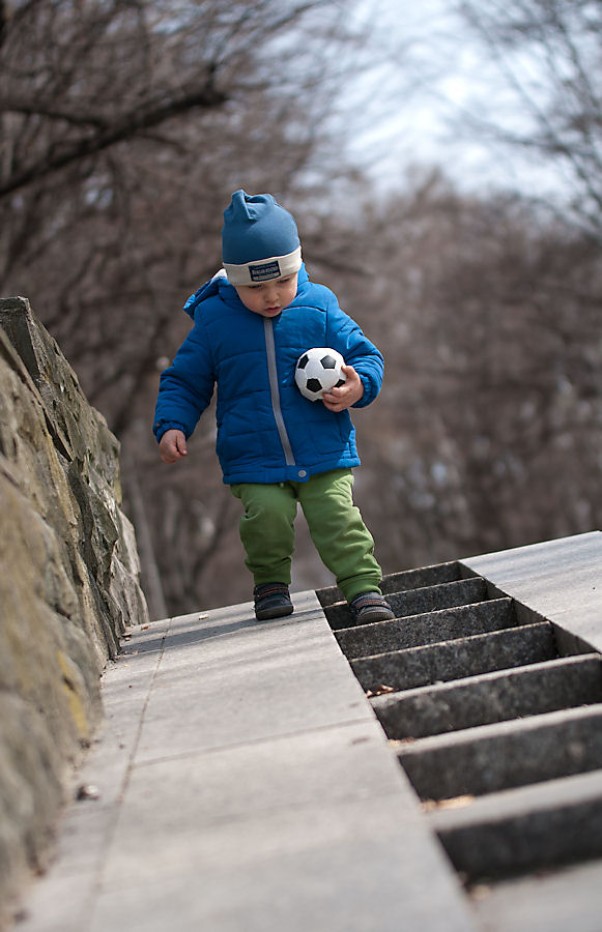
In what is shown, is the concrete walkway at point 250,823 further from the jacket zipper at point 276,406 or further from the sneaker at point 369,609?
the jacket zipper at point 276,406

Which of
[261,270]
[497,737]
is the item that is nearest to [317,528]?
[261,270]

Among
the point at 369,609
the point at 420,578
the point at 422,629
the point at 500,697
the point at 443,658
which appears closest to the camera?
the point at 500,697

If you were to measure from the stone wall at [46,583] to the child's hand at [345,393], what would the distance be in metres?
1.10

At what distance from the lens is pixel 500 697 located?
4000 mm

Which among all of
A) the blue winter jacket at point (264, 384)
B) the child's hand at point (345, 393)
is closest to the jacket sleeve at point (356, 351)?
the blue winter jacket at point (264, 384)

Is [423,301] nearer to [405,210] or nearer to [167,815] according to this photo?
[405,210]

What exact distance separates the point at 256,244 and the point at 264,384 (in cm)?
58

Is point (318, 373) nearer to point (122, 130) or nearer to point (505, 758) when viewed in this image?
point (505, 758)

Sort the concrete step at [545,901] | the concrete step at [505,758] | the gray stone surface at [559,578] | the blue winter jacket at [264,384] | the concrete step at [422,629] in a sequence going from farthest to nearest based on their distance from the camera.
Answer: the blue winter jacket at [264,384] → the concrete step at [422,629] → the gray stone surface at [559,578] → the concrete step at [505,758] → the concrete step at [545,901]

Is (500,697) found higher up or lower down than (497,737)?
lower down

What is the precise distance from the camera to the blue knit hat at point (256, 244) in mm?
5707

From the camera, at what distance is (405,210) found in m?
28.5

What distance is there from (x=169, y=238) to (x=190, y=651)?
39.2 feet

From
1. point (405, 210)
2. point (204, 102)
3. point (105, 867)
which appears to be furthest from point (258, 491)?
point (405, 210)
